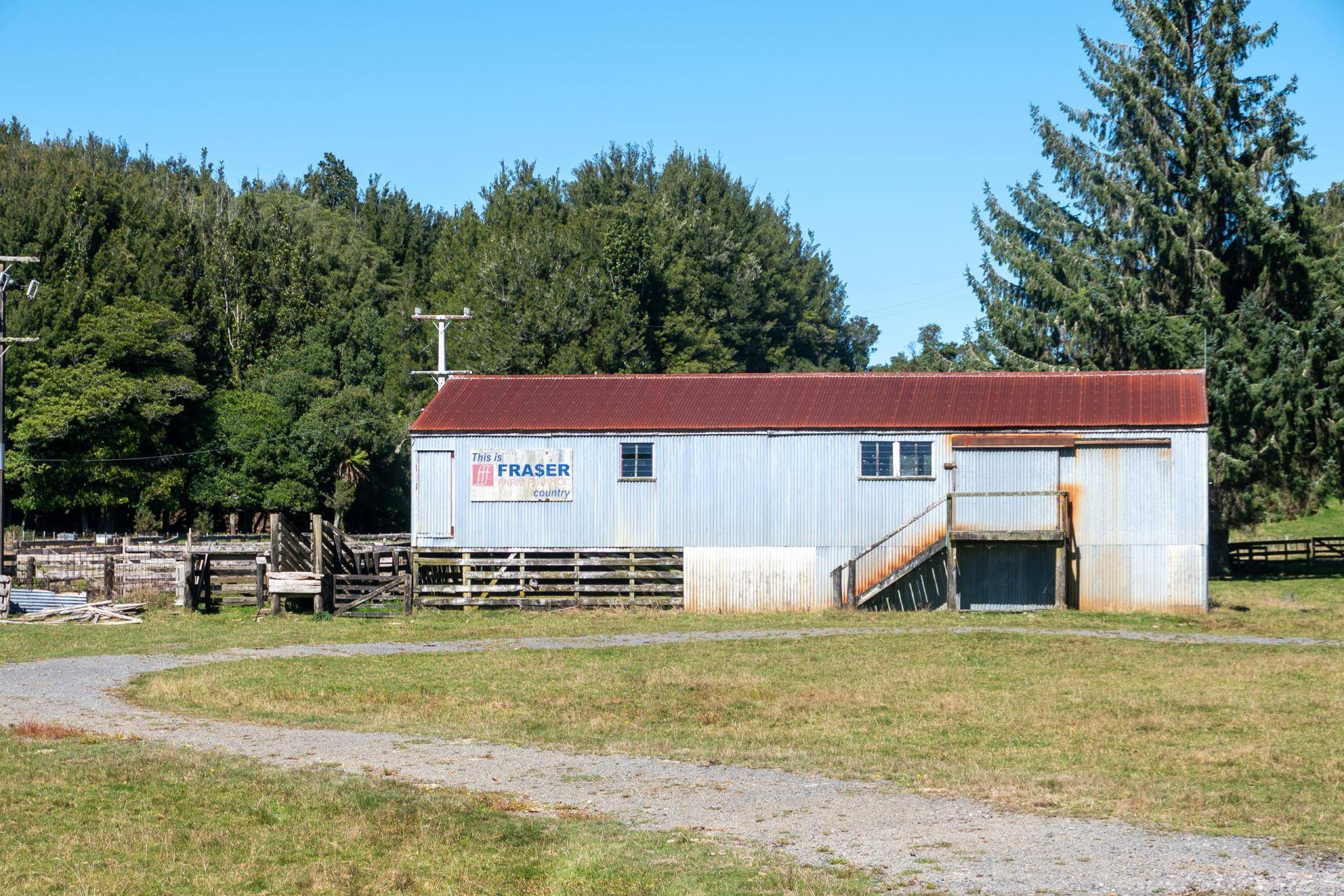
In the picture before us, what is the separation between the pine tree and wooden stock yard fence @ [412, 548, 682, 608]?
68.8 ft

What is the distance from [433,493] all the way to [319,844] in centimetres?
2737

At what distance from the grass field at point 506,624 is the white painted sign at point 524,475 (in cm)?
312

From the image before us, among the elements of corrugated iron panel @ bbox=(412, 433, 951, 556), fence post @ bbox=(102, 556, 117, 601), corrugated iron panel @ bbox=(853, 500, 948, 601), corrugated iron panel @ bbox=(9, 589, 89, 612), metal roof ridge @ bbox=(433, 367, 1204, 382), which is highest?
metal roof ridge @ bbox=(433, 367, 1204, 382)

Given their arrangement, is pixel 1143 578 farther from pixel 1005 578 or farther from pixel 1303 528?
pixel 1303 528

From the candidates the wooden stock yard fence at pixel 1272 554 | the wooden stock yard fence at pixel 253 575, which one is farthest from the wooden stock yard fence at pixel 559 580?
the wooden stock yard fence at pixel 1272 554

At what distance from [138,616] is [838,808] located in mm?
25698

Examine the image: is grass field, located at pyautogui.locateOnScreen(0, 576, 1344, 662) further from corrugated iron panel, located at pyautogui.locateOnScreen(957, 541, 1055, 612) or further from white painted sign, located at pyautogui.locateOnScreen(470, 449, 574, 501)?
white painted sign, located at pyautogui.locateOnScreen(470, 449, 574, 501)

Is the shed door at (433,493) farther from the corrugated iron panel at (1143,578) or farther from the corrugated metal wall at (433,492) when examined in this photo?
the corrugated iron panel at (1143,578)

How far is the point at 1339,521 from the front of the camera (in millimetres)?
78812

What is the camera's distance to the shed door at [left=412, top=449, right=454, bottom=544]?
39281mm

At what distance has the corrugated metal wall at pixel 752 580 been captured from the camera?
37719 mm

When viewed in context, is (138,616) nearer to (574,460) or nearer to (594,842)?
(574,460)

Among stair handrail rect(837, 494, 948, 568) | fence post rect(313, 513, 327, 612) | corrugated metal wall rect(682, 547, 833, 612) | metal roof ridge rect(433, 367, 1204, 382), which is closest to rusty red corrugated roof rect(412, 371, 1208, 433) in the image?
metal roof ridge rect(433, 367, 1204, 382)

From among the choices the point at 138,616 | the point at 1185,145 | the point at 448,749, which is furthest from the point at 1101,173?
the point at 448,749
